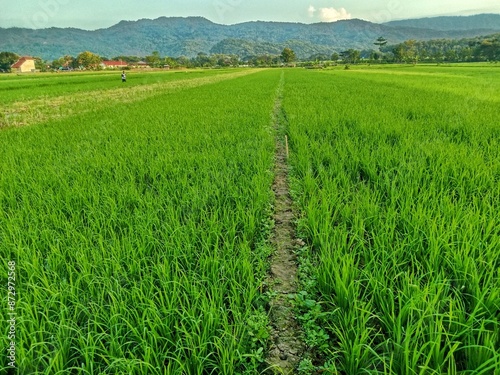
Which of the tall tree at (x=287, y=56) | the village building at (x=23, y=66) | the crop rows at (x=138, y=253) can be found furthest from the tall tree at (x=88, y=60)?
the crop rows at (x=138, y=253)

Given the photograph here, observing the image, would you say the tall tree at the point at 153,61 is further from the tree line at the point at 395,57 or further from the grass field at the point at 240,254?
the grass field at the point at 240,254

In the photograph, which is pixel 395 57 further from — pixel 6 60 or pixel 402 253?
pixel 402 253

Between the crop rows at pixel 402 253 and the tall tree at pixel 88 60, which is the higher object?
the tall tree at pixel 88 60

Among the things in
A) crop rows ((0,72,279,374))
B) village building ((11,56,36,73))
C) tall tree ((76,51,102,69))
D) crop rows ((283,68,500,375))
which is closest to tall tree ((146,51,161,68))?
tall tree ((76,51,102,69))

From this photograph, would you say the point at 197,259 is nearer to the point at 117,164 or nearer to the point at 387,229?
the point at 387,229

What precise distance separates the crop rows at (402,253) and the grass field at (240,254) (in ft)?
0.05

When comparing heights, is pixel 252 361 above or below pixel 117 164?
below

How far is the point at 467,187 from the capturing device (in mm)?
3254

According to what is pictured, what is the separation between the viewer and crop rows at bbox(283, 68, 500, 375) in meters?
1.47

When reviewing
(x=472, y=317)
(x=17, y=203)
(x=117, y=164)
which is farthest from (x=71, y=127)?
Answer: (x=472, y=317)

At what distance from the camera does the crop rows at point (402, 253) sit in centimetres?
147

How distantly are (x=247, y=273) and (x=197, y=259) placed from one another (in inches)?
15.7

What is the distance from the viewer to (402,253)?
211 cm

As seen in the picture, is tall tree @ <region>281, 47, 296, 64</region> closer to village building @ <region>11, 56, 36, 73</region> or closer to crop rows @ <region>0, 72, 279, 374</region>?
village building @ <region>11, 56, 36, 73</region>
